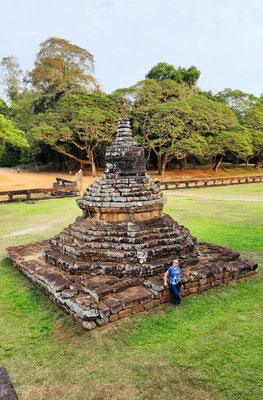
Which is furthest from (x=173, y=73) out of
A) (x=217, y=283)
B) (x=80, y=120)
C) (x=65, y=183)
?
(x=217, y=283)

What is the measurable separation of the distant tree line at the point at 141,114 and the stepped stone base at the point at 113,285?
23.7 m

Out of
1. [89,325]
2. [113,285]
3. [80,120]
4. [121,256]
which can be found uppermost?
[80,120]

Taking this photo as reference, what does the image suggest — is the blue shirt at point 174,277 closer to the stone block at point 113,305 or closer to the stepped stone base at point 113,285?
the stepped stone base at point 113,285

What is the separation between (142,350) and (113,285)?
1465 mm

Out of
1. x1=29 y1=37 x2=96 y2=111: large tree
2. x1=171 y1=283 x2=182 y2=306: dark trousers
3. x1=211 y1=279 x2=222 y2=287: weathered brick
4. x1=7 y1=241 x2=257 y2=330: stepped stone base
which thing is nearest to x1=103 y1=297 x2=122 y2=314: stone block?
x1=7 y1=241 x2=257 y2=330: stepped stone base

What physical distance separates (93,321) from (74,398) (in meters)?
1.38

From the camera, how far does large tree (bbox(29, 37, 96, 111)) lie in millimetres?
38312

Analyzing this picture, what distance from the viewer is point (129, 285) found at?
557cm

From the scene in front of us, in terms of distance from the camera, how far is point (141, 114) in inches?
1320

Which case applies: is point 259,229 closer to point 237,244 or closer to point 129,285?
point 237,244

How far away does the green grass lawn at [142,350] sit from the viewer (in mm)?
3477

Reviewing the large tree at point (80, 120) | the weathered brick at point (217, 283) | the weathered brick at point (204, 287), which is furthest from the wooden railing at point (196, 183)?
the weathered brick at point (204, 287)

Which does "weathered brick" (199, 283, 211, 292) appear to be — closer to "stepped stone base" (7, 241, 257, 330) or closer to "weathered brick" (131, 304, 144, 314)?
"stepped stone base" (7, 241, 257, 330)

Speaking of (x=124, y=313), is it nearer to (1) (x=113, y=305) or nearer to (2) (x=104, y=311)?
(1) (x=113, y=305)
